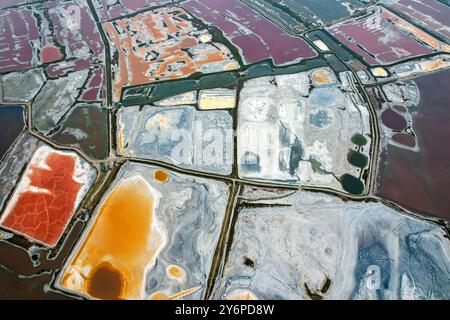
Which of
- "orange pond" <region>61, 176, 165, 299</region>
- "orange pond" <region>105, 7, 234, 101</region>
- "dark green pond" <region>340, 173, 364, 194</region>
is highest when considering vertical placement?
"orange pond" <region>105, 7, 234, 101</region>

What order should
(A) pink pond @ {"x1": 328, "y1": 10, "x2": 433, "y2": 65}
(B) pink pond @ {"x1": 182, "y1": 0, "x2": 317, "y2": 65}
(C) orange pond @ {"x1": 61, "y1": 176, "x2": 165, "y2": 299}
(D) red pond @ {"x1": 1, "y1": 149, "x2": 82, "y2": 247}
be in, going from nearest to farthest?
(C) orange pond @ {"x1": 61, "y1": 176, "x2": 165, "y2": 299}
(D) red pond @ {"x1": 1, "y1": 149, "x2": 82, "y2": 247}
(A) pink pond @ {"x1": 328, "y1": 10, "x2": 433, "y2": 65}
(B) pink pond @ {"x1": 182, "y1": 0, "x2": 317, "y2": 65}

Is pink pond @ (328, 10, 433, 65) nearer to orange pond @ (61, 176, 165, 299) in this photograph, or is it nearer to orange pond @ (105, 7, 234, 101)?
orange pond @ (105, 7, 234, 101)

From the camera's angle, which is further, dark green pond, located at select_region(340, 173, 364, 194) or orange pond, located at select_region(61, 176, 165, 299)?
dark green pond, located at select_region(340, 173, 364, 194)

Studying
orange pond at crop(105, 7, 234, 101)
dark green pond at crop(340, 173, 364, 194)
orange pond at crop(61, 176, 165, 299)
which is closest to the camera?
orange pond at crop(61, 176, 165, 299)

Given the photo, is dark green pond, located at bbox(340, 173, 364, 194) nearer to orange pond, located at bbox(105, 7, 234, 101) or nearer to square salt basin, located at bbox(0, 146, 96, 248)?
orange pond, located at bbox(105, 7, 234, 101)

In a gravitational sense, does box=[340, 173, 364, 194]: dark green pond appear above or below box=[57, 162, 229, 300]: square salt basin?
above

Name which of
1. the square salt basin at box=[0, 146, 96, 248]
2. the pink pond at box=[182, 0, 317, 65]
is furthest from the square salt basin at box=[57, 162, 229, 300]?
the pink pond at box=[182, 0, 317, 65]

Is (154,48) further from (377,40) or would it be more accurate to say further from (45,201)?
(377,40)

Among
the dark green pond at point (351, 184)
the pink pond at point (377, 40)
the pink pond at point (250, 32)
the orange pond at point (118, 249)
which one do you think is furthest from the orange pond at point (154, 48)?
the dark green pond at point (351, 184)

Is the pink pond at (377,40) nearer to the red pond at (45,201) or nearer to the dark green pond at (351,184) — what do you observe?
the dark green pond at (351,184)
